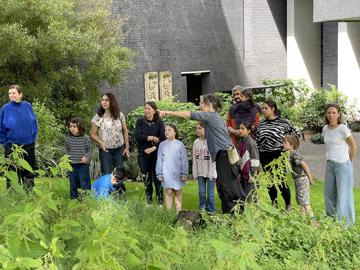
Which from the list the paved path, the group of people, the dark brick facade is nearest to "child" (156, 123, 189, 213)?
the group of people

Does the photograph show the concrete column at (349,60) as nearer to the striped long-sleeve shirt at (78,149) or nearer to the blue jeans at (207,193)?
the blue jeans at (207,193)

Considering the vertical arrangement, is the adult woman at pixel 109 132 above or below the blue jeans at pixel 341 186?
above

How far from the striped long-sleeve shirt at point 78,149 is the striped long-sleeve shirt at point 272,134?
2.53 meters

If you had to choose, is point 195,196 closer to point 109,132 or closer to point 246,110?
point 246,110

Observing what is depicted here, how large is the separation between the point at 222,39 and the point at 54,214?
65.2ft

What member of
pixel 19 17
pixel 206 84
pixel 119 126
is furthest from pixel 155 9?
pixel 119 126

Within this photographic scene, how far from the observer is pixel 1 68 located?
48.9 ft

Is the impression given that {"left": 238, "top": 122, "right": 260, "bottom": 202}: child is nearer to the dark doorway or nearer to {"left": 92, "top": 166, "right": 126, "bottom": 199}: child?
{"left": 92, "top": 166, "right": 126, "bottom": 199}: child

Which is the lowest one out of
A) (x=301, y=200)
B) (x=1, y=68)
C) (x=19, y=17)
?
(x=301, y=200)

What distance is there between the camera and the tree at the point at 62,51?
1438 centimetres

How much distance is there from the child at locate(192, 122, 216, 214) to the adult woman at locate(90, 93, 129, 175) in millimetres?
1244

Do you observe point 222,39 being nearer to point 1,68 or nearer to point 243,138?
point 1,68

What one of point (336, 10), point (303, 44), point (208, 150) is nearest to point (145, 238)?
point (208, 150)

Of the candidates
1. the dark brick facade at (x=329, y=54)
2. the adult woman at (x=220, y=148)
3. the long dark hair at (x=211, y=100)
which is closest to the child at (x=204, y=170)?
the adult woman at (x=220, y=148)
